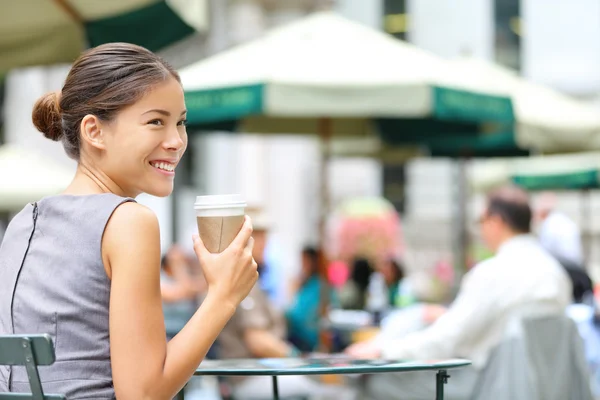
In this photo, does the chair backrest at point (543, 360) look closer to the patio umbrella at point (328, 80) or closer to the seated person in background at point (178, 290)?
the patio umbrella at point (328, 80)

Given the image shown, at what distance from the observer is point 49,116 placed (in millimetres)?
2113

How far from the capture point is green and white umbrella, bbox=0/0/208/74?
4.28 meters

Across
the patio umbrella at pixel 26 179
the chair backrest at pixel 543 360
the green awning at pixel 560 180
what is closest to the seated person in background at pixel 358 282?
the patio umbrella at pixel 26 179

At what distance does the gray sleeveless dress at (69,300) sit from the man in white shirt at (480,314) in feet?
8.05

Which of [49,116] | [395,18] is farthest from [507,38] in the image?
[49,116]

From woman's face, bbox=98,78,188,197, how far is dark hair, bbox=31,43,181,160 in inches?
0.8

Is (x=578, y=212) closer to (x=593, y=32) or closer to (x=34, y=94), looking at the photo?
(x=593, y=32)

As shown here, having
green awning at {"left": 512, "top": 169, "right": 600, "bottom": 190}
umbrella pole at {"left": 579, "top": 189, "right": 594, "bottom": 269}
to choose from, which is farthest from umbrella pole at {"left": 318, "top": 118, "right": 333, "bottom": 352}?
umbrella pole at {"left": 579, "top": 189, "right": 594, "bottom": 269}

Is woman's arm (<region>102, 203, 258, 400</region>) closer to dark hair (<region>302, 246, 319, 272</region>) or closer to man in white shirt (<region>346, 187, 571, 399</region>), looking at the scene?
man in white shirt (<region>346, 187, 571, 399</region>)

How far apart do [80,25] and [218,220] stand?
9.42 feet

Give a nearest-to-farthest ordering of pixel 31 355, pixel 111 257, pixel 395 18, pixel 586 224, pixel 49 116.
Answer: pixel 31 355, pixel 111 257, pixel 49 116, pixel 586 224, pixel 395 18

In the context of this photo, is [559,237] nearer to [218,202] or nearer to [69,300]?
[218,202]

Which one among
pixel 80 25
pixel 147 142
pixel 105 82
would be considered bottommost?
pixel 147 142

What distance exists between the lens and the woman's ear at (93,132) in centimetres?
197
